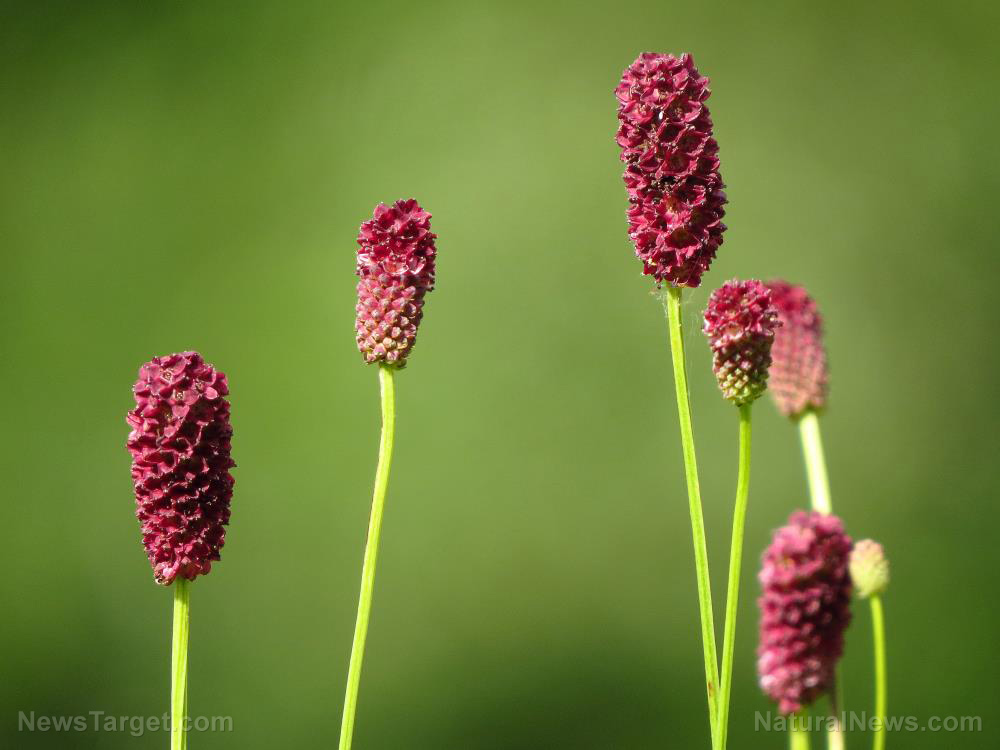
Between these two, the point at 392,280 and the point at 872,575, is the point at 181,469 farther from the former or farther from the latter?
the point at 872,575

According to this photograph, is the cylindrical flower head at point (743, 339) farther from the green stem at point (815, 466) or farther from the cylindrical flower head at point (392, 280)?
the cylindrical flower head at point (392, 280)

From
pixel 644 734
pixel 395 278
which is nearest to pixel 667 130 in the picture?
pixel 395 278

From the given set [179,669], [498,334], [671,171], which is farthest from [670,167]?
[498,334]

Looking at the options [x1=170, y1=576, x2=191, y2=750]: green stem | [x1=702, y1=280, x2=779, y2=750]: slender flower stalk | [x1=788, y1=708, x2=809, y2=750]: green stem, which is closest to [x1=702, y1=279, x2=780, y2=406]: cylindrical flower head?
[x1=702, y1=280, x2=779, y2=750]: slender flower stalk

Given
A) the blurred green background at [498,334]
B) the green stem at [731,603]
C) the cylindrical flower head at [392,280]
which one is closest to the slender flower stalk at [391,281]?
the cylindrical flower head at [392,280]

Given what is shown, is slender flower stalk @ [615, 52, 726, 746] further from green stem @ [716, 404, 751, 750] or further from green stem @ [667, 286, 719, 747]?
green stem @ [716, 404, 751, 750]
